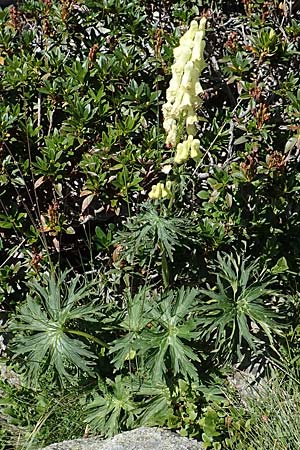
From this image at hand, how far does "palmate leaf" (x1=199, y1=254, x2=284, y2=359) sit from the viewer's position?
3.86 m

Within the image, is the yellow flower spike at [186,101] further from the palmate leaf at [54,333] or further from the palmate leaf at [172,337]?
the palmate leaf at [54,333]

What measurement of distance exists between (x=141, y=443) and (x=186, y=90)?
172cm

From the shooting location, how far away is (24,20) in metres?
4.86

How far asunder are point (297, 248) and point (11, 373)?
193cm

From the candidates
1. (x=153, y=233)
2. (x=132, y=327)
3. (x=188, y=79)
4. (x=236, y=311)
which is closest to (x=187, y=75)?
(x=188, y=79)

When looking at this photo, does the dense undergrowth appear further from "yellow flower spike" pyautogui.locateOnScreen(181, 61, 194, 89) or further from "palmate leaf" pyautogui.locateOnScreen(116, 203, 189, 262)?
"yellow flower spike" pyautogui.locateOnScreen(181, 61, 194, 89)

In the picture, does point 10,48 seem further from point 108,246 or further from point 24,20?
point 108,246

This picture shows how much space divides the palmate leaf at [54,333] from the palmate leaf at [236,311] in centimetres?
59

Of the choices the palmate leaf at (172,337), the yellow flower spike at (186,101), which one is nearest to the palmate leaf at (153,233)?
the palmate leaf at (172,337)

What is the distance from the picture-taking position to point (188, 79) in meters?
3.36

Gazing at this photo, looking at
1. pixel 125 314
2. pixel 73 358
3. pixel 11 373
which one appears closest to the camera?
pixel 73 358

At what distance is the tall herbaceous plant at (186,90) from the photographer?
3373mm

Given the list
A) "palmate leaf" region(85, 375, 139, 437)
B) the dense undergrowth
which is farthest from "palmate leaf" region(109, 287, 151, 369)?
"palmate leaf" region(85, 375, 139, 437)

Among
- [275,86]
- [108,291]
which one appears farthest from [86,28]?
[108,291]
